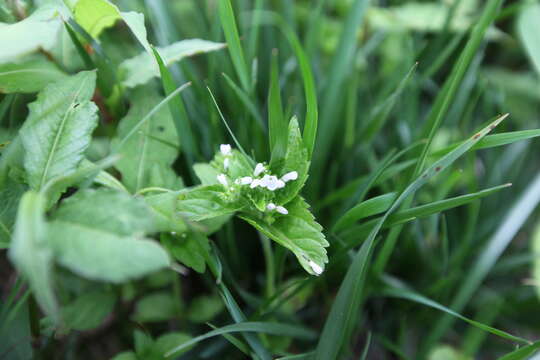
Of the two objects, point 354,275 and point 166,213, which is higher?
point 166,213

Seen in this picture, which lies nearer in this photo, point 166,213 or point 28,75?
point 166,213

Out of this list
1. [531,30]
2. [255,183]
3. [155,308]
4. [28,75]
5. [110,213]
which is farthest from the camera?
[531,30]

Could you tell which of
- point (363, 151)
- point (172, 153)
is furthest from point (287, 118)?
point (363, 151)

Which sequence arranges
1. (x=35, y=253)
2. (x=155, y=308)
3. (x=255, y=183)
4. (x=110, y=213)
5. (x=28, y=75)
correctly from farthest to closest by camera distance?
(x=155, y=308), (x=28, y=75), (x=255, y=183), (x=110, y=213), (x=35, y=253)

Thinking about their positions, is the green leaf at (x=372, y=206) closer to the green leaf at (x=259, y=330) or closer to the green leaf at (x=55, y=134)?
the green leaf at (x=259, y=330)

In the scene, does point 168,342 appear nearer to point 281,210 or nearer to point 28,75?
point 281,210

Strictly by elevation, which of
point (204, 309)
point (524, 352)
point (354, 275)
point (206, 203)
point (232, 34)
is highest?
point (232, 34)

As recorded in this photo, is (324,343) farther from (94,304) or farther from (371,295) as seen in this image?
(94,304)

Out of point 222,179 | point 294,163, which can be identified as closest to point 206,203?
point 222,179
